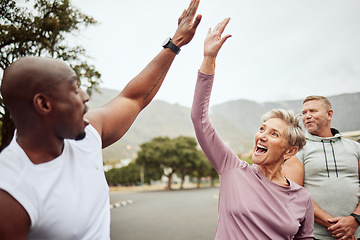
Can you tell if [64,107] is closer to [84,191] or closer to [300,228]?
[84,191]

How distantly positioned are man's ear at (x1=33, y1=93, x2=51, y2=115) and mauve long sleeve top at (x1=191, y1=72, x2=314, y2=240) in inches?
41.5

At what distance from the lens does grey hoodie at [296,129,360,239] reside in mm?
2947

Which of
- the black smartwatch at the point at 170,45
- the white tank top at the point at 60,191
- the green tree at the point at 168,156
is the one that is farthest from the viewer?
the green tree at the point at 168,156

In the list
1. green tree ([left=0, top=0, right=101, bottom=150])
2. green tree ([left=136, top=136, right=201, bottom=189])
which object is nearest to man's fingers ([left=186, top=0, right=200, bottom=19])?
green tree ([left=0, top=0, right=101, bottom=150])

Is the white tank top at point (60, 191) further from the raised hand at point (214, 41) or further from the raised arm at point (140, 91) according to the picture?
the raised hand at point (214, 41)

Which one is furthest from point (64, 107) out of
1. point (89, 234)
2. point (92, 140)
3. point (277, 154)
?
point (277, 154)

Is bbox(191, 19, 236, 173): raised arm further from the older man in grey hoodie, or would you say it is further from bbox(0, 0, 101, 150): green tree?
bbox(0, 0, 101, 150): green tree

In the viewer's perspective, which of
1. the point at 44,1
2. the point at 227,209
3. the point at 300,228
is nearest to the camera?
the point at 227,209

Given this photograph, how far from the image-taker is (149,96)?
1756 mm

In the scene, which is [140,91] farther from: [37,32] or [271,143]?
[37,32]

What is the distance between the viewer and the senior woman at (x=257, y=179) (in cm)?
195

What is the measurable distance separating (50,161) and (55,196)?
0.14 meters

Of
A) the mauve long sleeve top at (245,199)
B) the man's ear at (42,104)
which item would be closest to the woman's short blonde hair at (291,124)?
the mauve long sleeve top at (245,199)

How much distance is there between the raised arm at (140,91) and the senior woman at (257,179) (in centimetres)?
25
